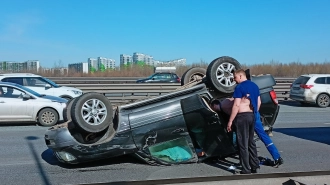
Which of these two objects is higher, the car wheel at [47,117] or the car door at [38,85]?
the car door at [38,85]

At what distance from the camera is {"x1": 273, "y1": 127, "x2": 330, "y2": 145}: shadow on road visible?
972cm

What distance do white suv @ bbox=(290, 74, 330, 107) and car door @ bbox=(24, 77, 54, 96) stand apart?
1146 centimetres

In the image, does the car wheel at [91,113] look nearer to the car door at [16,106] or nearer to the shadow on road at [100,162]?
the shadow on road at [100,162]

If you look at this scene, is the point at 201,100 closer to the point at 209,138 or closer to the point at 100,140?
the point at 209,138

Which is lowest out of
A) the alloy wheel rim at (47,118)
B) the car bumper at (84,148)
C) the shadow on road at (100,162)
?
the shadow on road at (100,162)

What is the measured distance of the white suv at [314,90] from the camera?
19.1m

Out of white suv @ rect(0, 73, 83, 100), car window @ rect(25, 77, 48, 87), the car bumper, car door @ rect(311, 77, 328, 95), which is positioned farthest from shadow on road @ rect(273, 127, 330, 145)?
car window @ rect(25, 77, 48, 87)

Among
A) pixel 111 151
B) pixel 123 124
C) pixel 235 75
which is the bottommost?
pixel 111 151

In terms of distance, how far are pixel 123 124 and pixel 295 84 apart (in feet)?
50.5

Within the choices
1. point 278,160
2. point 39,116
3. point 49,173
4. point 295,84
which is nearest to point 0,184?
point 49,173

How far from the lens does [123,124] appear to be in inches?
247

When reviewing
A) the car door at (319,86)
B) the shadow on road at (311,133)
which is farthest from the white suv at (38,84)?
the car door at (319,86)

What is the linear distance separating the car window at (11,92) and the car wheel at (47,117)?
0.91 metres

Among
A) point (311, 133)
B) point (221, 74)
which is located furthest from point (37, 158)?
A: point (311, 133)
